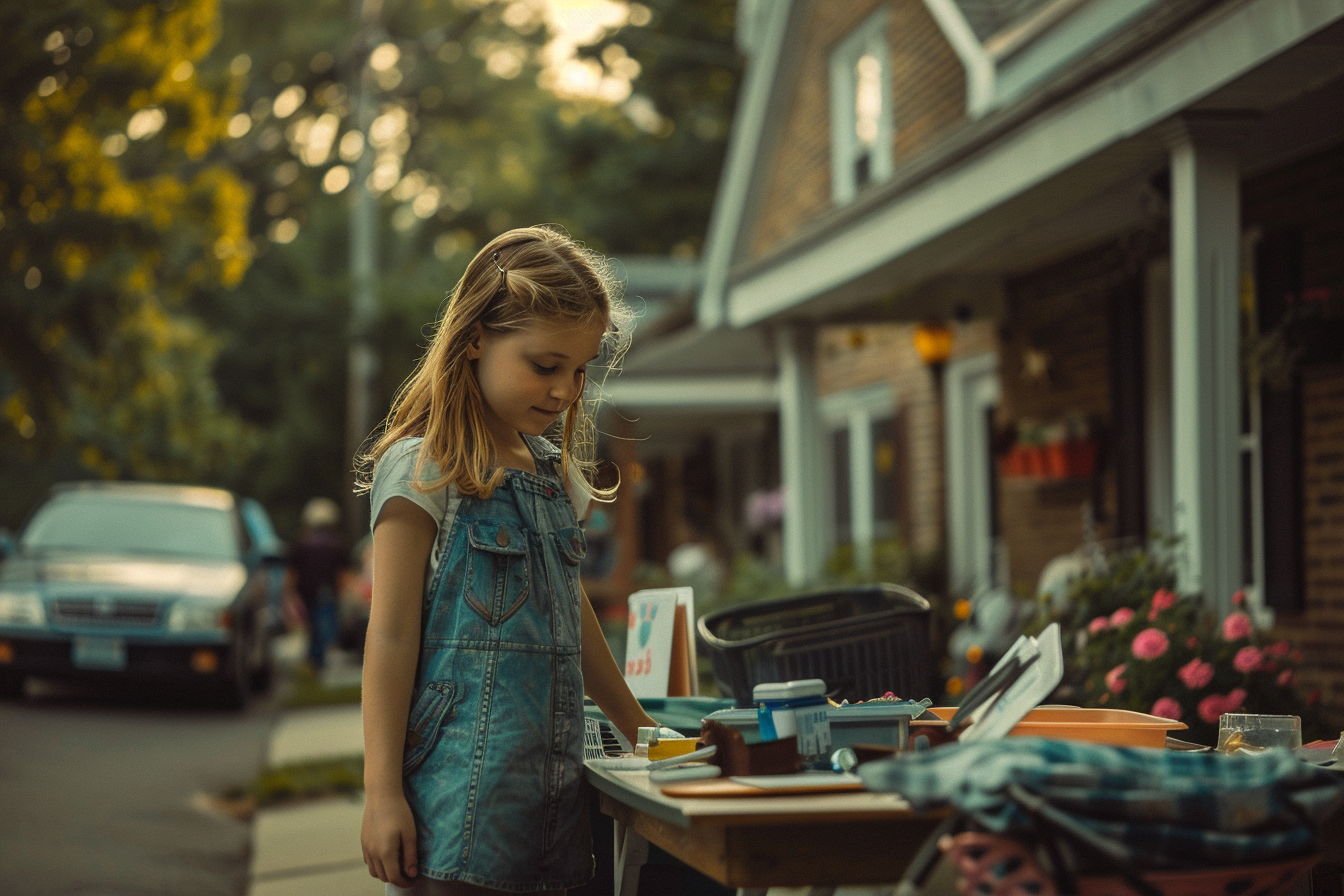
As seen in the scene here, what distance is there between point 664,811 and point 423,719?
46 centimetres

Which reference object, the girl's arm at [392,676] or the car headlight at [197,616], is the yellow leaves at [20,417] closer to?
the car headlight at [197,616]

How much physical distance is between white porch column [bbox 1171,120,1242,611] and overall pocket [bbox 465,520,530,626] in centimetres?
363

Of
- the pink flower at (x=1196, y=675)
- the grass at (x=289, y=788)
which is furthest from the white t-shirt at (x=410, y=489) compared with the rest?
the grass at (x=289, y=788)

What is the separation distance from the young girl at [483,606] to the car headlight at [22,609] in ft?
29.5

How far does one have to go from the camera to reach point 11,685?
11.2 m

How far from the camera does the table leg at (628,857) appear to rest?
9.15 feet

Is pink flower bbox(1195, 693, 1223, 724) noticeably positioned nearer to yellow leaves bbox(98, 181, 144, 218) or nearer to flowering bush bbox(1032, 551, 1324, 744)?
flowering bush bbox(1032, 551, 1324, 744)

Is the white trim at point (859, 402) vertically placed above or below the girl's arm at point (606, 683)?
above

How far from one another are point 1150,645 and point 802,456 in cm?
553

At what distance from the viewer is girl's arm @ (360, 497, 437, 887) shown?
2.35 metres

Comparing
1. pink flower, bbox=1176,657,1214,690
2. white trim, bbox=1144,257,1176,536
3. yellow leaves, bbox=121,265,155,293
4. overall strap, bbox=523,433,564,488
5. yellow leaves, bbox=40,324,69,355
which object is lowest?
pink flower, bbox=1176,657,1214,690

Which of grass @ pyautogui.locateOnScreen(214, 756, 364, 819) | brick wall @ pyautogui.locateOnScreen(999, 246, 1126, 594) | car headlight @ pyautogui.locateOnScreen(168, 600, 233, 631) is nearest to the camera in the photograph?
grass @ pyautogui.locateOnScreen(214, 756, 364, 819)

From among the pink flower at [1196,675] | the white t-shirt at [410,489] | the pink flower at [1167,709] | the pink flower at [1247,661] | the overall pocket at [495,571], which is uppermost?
the white t-shirt at [410,489]

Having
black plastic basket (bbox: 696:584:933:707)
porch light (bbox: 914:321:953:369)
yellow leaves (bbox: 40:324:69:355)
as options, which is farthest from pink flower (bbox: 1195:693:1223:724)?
yellow leaves (bbox: 40:324:69:355)
